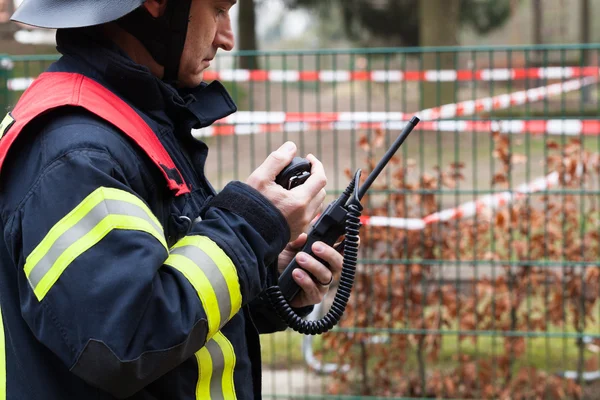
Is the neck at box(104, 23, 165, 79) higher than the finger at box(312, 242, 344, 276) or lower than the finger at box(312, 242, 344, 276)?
higher

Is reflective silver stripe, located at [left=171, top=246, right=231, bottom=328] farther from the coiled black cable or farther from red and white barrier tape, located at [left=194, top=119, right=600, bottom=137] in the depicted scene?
Answer: red and white barrier tape, located at [left=194, top=119, right=600, bottom=137]

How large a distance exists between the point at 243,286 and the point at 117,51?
49 centimetres

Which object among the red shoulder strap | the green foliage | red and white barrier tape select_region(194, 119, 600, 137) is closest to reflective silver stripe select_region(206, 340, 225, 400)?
the red shoulder strap

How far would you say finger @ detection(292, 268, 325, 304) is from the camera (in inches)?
75.9

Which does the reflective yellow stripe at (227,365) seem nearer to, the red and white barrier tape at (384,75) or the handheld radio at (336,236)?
the handheld radio at (336,236)

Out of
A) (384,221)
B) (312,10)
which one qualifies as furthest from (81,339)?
(312,10)

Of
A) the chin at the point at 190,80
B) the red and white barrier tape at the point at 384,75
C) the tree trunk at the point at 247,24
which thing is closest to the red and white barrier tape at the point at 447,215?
the red and white barrier tape at the point at 384,75

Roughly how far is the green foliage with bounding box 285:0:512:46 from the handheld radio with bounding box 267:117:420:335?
1907 cm

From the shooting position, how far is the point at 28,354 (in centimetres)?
152

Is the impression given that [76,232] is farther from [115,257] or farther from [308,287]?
[308,287]

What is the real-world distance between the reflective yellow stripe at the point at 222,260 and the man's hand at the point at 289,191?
156 mm

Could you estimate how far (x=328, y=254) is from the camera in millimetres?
1897

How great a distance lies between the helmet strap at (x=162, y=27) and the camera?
5.41 feet

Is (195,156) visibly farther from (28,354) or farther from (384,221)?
(384,221)
